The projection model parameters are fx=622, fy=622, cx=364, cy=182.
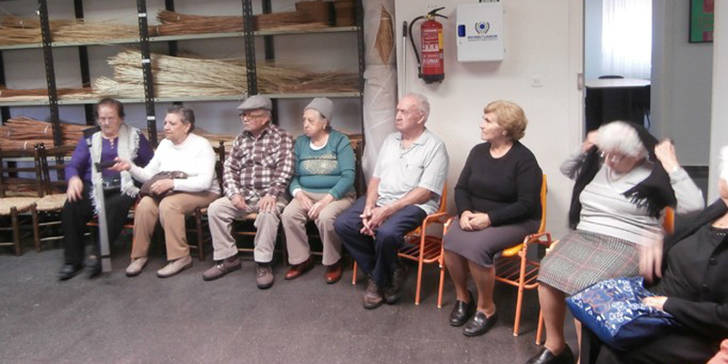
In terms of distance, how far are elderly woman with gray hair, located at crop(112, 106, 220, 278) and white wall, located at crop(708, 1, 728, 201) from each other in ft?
10.2

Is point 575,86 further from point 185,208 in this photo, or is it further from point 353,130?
point 185,208

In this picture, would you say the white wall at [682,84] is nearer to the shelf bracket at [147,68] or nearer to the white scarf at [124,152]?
the shelf bracket at [147,68]

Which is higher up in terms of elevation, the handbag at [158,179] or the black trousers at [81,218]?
the handbag at [158,179]

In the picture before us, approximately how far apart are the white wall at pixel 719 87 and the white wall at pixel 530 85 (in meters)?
0.72

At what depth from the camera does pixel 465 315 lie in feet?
10.6

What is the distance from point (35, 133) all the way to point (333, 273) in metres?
2.87

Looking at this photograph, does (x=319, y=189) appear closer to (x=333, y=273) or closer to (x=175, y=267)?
(x=333, y=273)

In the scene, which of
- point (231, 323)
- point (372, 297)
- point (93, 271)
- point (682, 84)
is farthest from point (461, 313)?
point (682, 84)

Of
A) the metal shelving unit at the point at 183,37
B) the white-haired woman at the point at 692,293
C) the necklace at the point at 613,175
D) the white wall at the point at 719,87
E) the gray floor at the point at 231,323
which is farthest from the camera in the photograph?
the metal shelving unit at the point at 183,37

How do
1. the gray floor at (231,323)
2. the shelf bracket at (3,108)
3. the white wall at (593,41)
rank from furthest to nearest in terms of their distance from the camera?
the white wall at (593,41)
the shelf bracket at (3,108)
the gray floor at (231,323)

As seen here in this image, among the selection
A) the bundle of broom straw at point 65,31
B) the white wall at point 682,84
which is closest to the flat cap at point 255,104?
the bundle of broom straw at point 65,31

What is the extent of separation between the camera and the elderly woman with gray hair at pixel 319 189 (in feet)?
12.7

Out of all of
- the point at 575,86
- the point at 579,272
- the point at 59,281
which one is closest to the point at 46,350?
the point at 59,281

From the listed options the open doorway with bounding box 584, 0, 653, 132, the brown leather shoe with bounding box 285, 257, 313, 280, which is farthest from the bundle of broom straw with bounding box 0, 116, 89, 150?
the open doorway with bounding box 584, 0, 653, 132
